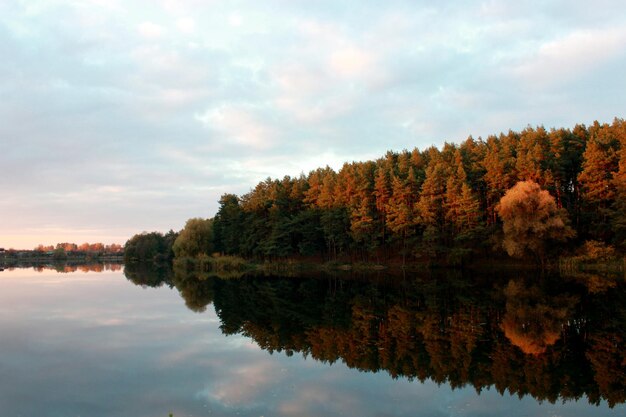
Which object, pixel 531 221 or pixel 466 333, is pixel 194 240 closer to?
pixel 531 221

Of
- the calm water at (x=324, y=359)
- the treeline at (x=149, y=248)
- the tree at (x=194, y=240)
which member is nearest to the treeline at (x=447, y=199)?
the tree at (x=194, y=240)

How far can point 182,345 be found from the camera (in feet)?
53.8

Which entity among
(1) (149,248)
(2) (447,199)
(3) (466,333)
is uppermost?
(2) (447,199)

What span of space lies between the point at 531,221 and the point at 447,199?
12.2 m

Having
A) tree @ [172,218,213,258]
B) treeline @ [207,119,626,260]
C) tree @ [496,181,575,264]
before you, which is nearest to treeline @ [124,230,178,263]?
tree @ [172,218,213,258]

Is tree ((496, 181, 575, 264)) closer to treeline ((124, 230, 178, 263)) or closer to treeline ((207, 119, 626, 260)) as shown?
treeline ((207, 119, 626, 260))

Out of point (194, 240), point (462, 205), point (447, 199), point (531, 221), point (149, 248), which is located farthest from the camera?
point (149, 248)

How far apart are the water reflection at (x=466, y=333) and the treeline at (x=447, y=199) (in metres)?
24.8

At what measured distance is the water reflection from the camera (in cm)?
1155

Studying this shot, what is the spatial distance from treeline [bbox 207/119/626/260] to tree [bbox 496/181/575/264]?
37 centimetres

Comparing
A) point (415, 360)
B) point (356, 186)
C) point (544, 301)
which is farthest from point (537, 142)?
point (415, 360)

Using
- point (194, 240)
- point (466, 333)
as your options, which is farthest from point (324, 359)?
point (194, 240)

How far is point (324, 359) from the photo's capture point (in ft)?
45.6

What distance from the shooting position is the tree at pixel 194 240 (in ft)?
273
